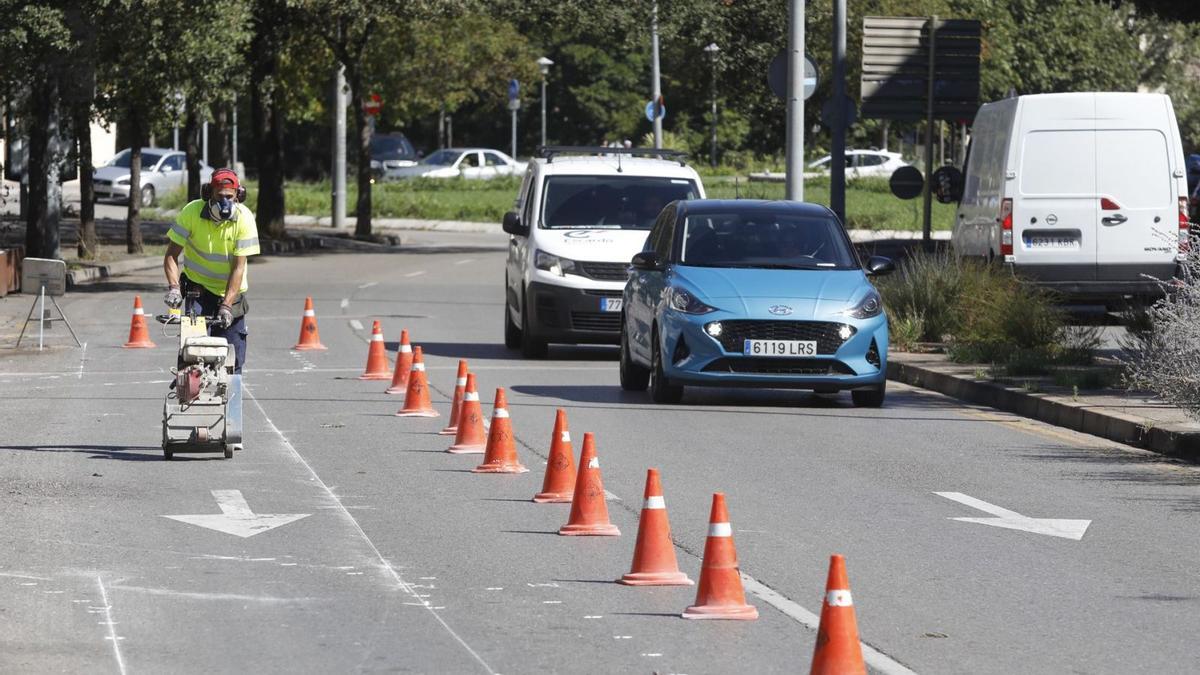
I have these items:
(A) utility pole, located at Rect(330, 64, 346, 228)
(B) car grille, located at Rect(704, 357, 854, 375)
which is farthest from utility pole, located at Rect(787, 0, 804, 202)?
(A) utility pole, located at Rect(330, 64, 346, 228)

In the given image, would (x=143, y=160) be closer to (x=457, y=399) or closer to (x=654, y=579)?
(x=457, y=399)

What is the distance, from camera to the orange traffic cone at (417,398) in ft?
49.2

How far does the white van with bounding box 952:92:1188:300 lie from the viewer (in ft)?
69.5

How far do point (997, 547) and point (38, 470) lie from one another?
216 inches

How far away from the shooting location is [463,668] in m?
7.01

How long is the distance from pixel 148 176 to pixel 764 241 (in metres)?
42.3

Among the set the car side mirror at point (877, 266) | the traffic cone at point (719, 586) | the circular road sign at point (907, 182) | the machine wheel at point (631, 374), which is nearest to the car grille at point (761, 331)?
the car side mirror at point (877, 266)

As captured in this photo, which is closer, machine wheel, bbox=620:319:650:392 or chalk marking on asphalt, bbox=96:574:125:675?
chalk marking on asphalt, bbox=96:574:125:675

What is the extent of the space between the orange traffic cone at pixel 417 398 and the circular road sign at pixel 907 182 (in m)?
11.1

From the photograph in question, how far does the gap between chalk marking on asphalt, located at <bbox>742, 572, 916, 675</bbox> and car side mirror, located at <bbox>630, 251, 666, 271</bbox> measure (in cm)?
784

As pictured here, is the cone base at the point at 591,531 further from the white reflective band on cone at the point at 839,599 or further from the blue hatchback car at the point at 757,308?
the blue hatchback car at the point at 757,308

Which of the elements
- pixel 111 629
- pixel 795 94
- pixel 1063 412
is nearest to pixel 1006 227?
pixel 795 94

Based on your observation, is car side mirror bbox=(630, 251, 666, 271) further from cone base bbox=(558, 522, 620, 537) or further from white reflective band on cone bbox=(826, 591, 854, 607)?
white reflective band on cone bbox=(826, 591, 854, 607)

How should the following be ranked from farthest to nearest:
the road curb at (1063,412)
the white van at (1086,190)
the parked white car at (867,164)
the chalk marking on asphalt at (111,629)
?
the parked white car at (867,164) → the white van at (1086,190) → the road curb at (1063,412) → the chalk marking on asphalt at (111,629)
